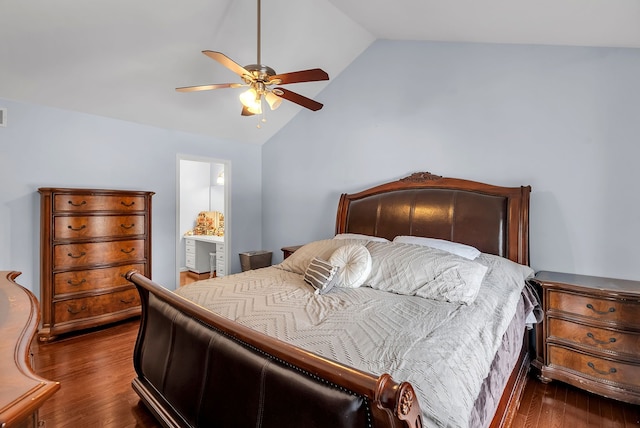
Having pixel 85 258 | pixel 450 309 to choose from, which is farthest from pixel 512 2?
pixel 85 258

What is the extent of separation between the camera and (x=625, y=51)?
2320 millimetres

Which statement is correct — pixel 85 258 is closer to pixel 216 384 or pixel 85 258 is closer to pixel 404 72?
pixel 216 384

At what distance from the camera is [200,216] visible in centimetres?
629

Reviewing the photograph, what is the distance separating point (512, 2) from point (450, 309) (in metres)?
1.97

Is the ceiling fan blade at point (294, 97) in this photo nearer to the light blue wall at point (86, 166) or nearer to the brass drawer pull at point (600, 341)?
the light blue wall at point (86, 166)

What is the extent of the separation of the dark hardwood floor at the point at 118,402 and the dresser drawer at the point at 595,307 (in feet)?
1.94

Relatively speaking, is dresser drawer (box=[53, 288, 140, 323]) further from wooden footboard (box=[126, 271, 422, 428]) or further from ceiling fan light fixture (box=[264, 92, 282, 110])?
ceiling fan light fixture (box=[264, 92, 282, 110])

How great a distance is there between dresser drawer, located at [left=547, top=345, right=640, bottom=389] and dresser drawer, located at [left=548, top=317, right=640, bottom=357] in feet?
0.26

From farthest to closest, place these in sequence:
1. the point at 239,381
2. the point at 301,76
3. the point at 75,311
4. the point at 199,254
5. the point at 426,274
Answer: the point at 199,254 → the point at 75,311 → the point at 301,76 → the point at 426,274 → the point at 239,381

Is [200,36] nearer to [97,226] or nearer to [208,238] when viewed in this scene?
[97,226]

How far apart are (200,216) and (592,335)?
5952mm

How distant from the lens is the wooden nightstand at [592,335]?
2.04 meters

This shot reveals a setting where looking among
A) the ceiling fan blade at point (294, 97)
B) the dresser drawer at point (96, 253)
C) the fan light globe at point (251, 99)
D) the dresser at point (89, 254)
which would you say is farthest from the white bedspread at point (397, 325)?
→ the dresser drawer at point (96, 253)

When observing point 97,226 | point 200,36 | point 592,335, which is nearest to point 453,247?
point 592,335
